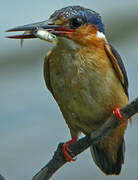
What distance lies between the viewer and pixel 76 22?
5.05 meters

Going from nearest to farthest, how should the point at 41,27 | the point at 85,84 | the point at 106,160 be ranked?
the point at 41,27 → the point at 85,84 → the point at 106,160

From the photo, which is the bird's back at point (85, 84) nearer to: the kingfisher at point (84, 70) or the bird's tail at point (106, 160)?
the kingfisher at point (84, 70)

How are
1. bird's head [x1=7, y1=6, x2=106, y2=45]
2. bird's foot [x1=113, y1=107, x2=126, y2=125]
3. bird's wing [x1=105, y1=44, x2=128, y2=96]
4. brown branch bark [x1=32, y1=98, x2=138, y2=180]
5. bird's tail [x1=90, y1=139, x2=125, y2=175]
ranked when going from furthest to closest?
bird's tail [x1=90, y1=139, x2=125, y2=175] < bird's wing [x1=105, y1=44, x2=128, y2=96] < bird's head [x1=7, y1=6, x2=106, y2=45] < bird's foot [x1=113, y1=107, x2=126, y2=125] < brown branch bark [x1=32, y1=98, x2=138, y2=180]

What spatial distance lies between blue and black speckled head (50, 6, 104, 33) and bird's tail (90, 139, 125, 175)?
112 centimetres

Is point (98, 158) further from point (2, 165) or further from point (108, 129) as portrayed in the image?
point (2, 165)

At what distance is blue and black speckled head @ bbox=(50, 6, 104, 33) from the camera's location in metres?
4.95

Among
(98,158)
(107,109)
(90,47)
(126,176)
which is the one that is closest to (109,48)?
(90,47)

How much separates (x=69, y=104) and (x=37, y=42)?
3.85m

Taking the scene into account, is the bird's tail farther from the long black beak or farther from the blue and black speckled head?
the long black beak

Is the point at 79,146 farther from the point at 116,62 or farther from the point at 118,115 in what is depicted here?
the point at 116,62

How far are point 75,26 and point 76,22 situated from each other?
0.04m

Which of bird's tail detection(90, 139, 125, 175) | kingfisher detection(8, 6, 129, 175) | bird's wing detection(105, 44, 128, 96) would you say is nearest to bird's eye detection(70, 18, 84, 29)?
kingfisher detection(8, 6, 129, 175)

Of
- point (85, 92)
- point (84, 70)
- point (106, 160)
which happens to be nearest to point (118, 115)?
point (85, 92)

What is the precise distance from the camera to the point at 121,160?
5691mm
